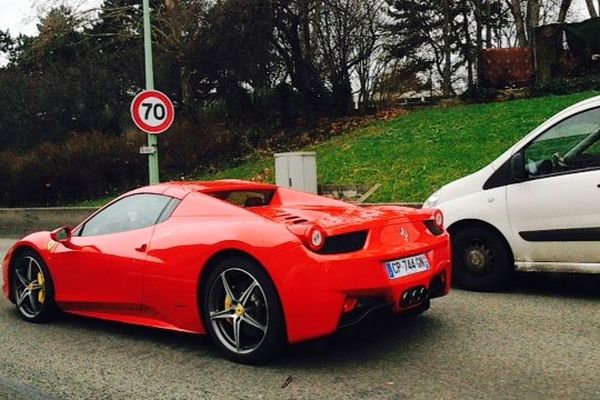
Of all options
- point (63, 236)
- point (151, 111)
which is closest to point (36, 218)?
point (151, 111)

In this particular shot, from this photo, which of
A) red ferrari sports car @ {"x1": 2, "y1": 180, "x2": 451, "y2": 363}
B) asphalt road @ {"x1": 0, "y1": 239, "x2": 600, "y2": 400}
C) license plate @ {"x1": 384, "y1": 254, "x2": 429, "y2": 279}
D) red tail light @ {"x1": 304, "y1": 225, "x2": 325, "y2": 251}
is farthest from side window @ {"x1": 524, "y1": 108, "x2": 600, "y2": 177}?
red tail light @ {"x1": 304, "y1": 225, "x2": 325, "y2": 251}

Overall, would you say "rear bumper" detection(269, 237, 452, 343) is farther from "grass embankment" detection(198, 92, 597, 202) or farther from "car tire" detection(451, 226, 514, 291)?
"grass embankment" detection(198, 92, 597, 202)

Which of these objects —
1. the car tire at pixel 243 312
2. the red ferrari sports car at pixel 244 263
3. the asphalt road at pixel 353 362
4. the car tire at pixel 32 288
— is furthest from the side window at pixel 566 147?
the car tire at pixel 32 288

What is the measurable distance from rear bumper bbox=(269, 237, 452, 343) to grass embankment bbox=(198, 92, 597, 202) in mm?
7475

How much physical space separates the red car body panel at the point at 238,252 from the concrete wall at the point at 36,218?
9.94 meters

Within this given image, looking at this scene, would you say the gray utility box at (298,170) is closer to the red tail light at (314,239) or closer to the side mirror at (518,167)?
the side mirror at (518,167)

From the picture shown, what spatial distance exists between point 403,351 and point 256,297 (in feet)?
3.75

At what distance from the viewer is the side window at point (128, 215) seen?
5.28 m

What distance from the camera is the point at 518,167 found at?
247 inches

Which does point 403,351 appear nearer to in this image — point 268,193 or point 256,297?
point 256,297

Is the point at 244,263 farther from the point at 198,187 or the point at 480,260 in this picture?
the point at 480,260

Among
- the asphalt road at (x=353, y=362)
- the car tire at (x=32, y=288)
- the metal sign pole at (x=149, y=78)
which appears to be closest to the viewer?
the asphalt road at (x=353, y=362)

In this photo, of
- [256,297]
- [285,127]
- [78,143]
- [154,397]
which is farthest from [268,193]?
[285,127]

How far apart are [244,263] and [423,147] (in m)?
11.0
